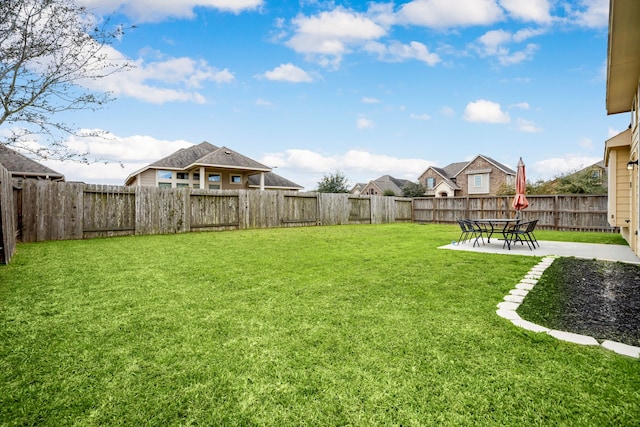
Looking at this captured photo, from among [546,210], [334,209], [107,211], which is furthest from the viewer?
[334,209]

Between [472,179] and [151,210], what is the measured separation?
1166 inches

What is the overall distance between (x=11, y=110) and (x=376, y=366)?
10045 mm

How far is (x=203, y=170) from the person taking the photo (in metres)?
21.7

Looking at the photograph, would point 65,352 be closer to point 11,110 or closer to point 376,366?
point 376,366

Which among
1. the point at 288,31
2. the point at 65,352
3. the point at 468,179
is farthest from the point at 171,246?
the point at 468,179

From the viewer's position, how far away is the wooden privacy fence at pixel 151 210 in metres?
8.49

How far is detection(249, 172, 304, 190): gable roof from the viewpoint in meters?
27.3

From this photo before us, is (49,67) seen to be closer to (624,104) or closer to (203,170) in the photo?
(203,170)

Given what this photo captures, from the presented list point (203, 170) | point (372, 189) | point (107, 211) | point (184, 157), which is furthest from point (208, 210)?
point (372, 189)

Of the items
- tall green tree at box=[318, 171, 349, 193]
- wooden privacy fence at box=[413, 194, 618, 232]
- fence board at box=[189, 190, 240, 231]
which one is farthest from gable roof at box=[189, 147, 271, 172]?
wooden privacy fence at box=[413, 194, 618, 232]

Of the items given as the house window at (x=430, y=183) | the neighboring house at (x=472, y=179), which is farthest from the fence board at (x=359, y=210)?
the house window at (x=430, y=183)

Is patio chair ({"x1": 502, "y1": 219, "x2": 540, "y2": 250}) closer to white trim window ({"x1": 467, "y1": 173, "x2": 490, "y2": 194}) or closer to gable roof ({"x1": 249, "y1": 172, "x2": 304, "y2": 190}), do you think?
gable roof ({"x1": 249, "y1": 172, "x2": 304, "y2": 190})

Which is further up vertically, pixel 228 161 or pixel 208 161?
pixel 228 161

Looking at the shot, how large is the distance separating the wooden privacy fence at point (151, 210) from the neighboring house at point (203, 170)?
31.2ft
